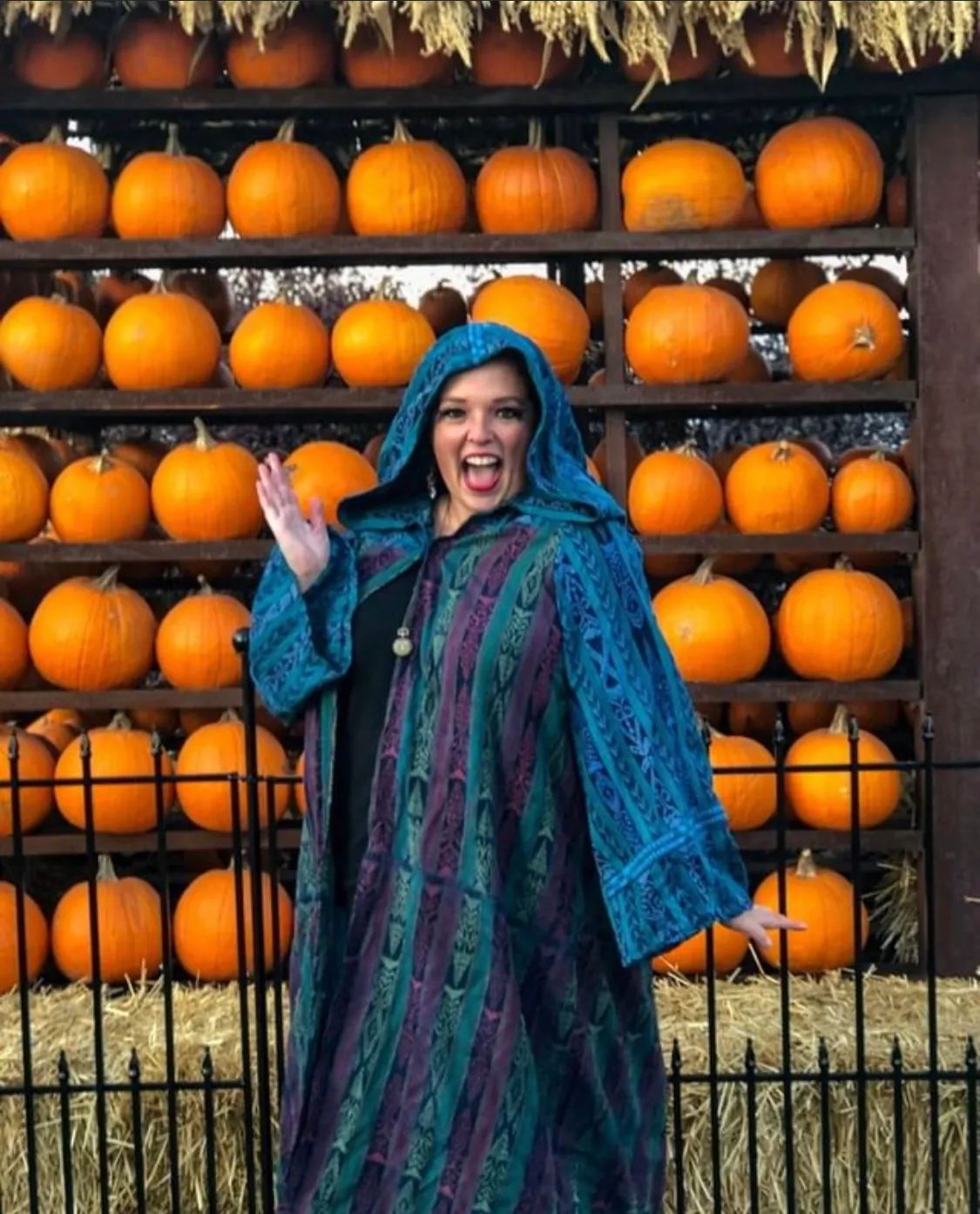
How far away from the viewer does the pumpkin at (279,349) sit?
430cm

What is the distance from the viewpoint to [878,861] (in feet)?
14.4

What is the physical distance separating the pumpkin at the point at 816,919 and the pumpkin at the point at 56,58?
9.11ft

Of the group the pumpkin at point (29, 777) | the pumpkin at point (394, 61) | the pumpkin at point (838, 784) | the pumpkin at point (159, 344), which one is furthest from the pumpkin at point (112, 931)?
the pumpkin at point (394, 61)

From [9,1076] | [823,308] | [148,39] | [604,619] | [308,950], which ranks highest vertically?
[148,39]

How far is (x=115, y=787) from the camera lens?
4148 millimetres

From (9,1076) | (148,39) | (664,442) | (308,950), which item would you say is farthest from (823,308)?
(9,1076)

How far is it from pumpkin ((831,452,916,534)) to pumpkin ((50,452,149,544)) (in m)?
1.89

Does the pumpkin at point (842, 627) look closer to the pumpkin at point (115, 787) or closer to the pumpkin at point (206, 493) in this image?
the pumpkin at point (206, 493)

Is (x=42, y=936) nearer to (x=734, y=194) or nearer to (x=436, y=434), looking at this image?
(x=436, y=434)

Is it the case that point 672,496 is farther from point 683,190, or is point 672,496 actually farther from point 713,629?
point 683,190

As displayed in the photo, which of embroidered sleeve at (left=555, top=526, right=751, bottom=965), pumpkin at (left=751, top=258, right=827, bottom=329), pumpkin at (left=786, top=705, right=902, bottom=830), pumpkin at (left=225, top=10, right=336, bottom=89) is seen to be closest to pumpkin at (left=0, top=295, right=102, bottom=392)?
pumpkin at (left=225, top=10, right=336, bottom=89)

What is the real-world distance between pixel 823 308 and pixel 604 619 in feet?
7.11

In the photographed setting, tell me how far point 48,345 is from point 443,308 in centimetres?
110

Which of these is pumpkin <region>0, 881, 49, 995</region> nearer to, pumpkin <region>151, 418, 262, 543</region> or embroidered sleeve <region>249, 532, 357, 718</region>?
pumpkin <region>151, 418, 262, 543</region>
